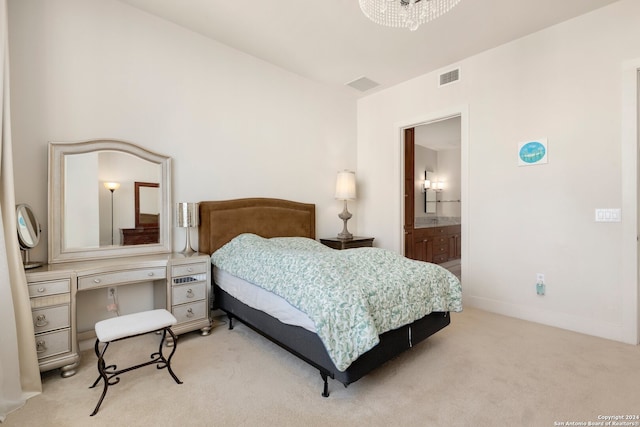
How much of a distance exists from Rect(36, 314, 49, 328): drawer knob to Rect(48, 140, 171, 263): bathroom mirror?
20.6 inches

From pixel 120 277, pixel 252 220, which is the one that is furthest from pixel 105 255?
pixel 252 220

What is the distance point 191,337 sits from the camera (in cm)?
279

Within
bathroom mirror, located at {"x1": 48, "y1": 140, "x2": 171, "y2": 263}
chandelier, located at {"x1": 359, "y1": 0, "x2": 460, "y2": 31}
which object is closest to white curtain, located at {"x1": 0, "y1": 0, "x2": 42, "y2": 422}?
bathroom mirror, located at {"x1": 48, "y1": 140, "x2": 171, "y2": 263}

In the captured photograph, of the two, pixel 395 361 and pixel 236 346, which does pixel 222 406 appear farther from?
pixel 395 361

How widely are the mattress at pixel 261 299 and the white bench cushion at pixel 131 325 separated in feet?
1.96

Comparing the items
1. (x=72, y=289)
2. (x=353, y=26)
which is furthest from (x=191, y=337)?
(x=353, y=26)

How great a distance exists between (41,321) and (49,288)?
21cm

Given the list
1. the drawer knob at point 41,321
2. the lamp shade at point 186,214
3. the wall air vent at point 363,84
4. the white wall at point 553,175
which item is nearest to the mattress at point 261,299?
the lamp shade at point 186,214

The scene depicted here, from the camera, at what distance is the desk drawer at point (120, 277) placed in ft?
7.33

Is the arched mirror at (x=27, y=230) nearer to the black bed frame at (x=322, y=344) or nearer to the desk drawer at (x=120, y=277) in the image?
the desk drawer at (x=120, y=277)

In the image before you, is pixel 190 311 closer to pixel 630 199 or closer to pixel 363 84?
pixel 363 84

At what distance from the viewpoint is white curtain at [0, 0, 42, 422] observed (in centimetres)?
181

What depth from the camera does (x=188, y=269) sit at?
274 cm

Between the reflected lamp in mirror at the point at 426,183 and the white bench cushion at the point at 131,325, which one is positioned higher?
the reflected lamp in mirror at the point at 426,183
